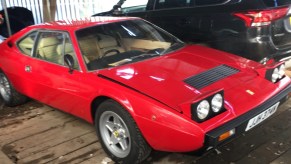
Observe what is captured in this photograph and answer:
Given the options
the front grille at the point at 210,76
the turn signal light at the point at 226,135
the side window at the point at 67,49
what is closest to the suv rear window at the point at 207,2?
the front grille at the point at 210,76

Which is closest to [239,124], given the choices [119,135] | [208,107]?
[208,107]

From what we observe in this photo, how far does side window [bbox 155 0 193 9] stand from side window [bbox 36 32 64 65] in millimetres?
2192

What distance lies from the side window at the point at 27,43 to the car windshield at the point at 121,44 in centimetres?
90

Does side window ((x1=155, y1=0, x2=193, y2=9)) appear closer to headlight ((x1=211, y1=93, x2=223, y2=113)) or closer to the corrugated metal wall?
headlight ((x1=211, y1=93, x2=223, y2=113))

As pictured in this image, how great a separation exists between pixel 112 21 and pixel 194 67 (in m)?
Result: 1.17

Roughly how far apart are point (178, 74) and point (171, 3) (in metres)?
2.55

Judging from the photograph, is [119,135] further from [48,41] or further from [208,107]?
[48,41]

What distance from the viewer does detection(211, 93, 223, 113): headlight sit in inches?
101

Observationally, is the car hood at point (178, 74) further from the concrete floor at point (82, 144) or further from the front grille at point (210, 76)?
the concrete floor at point (82, 144)

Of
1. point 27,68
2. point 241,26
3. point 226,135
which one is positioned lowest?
point 226,135

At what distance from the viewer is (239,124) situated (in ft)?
8.50

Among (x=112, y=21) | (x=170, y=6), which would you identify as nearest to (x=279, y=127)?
(x=112, y=21)

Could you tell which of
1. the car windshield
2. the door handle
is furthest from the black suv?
the door handle

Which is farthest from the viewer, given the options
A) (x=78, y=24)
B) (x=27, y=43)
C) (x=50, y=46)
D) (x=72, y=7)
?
(x=72, y=7)
